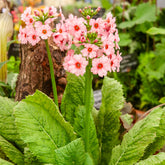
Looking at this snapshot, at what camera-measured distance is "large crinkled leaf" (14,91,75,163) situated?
0.82 meters

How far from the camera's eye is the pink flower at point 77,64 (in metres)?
0.69

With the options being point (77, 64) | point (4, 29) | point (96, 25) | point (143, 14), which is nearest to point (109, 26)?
point (96, 25)

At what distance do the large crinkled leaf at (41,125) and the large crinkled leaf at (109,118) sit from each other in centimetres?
21

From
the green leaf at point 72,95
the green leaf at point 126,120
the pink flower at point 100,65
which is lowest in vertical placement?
the green leaf at point 126,120

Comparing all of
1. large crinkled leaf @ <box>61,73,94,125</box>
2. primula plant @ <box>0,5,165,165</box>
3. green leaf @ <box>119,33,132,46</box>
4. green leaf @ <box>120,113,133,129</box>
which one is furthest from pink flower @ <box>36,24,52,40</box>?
green leaf @ <box>119,33,132,46</box>

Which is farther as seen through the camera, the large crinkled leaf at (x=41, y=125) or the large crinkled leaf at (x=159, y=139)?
the large crinkled leaf at (x=159, y=139)

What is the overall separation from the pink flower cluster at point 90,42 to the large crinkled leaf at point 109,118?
31 centimetres

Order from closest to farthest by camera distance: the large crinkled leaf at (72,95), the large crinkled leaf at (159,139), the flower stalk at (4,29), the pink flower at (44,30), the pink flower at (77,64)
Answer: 1. the pink flower at (77,64)
2. the pink flower at (44,30)
3. the large crinkled leaf at (159,139)
4. the large crinkled leaf at (72,95)
5. the flower stalk at (4,29)

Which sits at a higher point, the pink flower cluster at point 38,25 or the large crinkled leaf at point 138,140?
the pink flower cluster at point 38,25

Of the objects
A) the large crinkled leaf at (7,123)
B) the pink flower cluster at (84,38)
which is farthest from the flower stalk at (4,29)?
the pink flower cluster at (84,38)

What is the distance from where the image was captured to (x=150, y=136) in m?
0.84

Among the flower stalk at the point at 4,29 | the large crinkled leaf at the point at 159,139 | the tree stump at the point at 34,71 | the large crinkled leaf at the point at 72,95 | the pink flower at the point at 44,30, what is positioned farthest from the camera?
the flower stalk at the point at 4,29

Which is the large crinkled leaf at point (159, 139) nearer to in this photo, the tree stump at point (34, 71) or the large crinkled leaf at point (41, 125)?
the large crinkled leaf at point (41, 125)

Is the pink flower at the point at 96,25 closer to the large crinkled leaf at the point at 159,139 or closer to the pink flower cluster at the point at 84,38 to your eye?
the pink flower cluster at the point at 84,38
